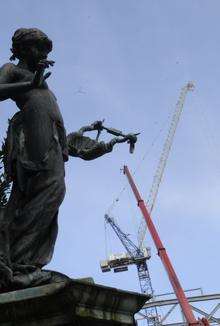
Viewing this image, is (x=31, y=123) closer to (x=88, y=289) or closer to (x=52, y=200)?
(x=52, y=200)

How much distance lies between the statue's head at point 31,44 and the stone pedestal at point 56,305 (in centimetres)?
268

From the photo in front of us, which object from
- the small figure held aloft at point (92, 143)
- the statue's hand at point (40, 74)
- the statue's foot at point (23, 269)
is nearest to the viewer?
the statue's foot at point (23, 269)

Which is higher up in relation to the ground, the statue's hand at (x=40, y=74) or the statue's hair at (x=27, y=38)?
→ the statue's hair at (x=27, y=38)

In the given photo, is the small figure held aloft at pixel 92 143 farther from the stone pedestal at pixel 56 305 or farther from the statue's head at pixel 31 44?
the stone pedestal at pixel 56 305

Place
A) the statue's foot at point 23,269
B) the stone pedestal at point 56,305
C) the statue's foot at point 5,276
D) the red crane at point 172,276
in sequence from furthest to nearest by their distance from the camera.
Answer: the red crane at point 172,276 → the statue's foot at point 23,269 → the statue's foot at point 5,276 → the stone pedestal at point 56,305

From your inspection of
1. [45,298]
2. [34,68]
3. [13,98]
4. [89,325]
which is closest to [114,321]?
[89,325]

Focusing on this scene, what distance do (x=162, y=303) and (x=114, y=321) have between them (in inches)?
1238

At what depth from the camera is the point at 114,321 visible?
4773mm

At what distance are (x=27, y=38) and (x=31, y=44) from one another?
0.07 meters

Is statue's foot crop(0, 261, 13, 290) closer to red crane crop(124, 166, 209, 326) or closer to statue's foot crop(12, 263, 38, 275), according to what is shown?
statue's foot crop(12, 263, 38, 275)

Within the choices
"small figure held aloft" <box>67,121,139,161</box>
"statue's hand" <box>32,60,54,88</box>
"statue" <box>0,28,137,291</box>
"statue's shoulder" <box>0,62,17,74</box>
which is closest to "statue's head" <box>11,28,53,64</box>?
"statue" <box>0,28,137,291</box>

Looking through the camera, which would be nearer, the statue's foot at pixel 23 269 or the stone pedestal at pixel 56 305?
the stone pedestal at pixel 56 305

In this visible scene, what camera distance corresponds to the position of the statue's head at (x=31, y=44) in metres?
6.18

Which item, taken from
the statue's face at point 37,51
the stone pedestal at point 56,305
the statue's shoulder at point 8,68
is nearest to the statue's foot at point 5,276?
the stone pedestal at point 56,305
